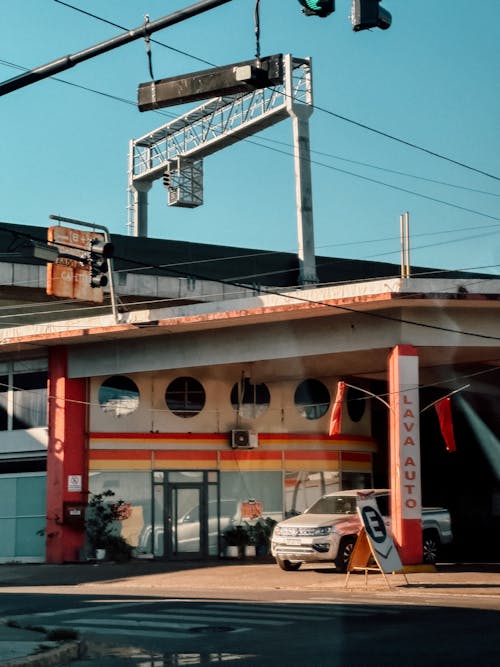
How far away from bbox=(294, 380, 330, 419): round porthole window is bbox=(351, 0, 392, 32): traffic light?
24747 millimetres

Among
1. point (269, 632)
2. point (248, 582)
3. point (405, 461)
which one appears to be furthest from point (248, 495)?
point (269, 632)

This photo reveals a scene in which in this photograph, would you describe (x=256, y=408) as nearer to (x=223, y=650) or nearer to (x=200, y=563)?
(x=200, y=563)

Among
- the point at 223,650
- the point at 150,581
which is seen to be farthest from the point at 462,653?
the point at 150,581

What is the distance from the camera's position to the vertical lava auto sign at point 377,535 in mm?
21812

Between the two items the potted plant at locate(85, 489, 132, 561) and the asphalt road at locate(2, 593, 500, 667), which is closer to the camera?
the asphalt road at locate(2, 593, 500, 667)

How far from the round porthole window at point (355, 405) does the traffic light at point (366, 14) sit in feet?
83.7

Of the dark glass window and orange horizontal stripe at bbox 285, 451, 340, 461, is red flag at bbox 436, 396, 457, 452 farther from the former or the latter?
the dark glass window

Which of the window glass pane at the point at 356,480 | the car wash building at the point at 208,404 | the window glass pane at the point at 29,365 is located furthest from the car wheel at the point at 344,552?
the window glass pane at the point at 29,365

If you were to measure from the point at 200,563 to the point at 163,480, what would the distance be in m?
2.77

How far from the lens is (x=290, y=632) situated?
14.1 m

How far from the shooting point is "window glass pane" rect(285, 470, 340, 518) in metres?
34.2

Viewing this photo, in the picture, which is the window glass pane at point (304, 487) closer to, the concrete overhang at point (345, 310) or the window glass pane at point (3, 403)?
the concrete overhang at point (345, 310)

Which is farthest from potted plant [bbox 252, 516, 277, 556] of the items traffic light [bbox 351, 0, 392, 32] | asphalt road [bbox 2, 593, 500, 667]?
traffic light [bbox 351, 0, 392, 32]

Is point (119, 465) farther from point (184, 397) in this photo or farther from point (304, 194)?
point (304, 194)
